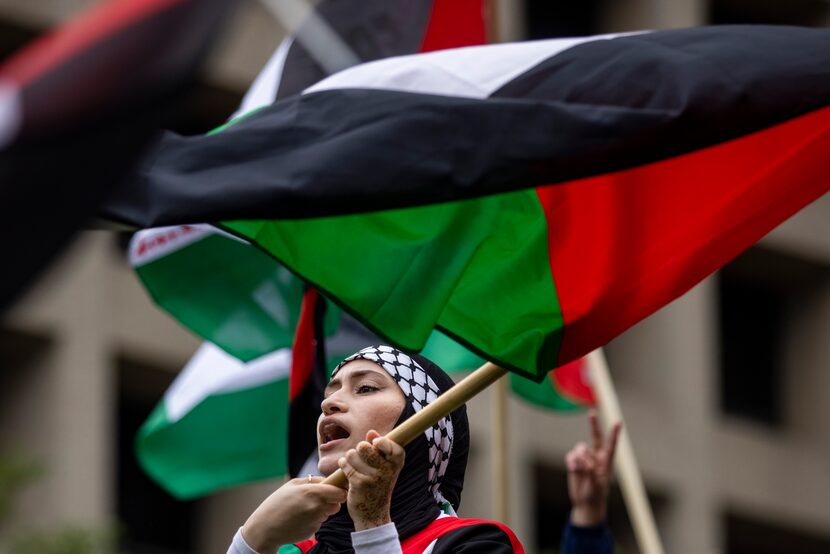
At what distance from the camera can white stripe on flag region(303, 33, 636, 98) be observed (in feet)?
23.7

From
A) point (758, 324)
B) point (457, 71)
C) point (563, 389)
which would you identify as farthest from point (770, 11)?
point (457, 71)

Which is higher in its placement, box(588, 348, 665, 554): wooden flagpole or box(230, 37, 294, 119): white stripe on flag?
box(230, 37, 294, 119): white stripe on flag

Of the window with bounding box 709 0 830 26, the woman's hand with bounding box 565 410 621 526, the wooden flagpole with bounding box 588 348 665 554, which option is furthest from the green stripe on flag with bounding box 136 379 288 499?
the window with bounding box 709 0 830 26

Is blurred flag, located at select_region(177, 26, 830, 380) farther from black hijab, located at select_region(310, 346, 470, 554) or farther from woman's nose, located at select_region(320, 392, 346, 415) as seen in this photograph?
woman's nose, located at select_region(320, 392, 346, 415)

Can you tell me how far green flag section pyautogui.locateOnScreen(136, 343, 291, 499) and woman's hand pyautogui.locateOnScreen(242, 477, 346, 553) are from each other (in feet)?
16.4

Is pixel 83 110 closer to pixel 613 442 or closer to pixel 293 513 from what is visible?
pixel 293 513

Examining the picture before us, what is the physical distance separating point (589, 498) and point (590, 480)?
0.08 m

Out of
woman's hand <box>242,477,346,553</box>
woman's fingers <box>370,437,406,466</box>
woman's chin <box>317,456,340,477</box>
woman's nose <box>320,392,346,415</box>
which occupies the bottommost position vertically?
woman's hand <box>242,477,346,553</box>

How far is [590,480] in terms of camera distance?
8.56 m

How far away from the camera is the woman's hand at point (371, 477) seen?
604cm

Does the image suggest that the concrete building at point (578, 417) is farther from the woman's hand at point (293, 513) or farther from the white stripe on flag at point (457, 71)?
the woman's hand at point (293, 513)

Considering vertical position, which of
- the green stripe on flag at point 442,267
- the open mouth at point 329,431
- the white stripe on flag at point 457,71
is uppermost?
the white stripe on flag at point 457,71

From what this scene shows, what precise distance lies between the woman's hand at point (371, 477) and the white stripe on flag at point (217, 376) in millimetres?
5005

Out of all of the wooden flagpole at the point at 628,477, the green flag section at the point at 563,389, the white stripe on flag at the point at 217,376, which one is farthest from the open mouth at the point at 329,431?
the green flag section at the point at 563,389
